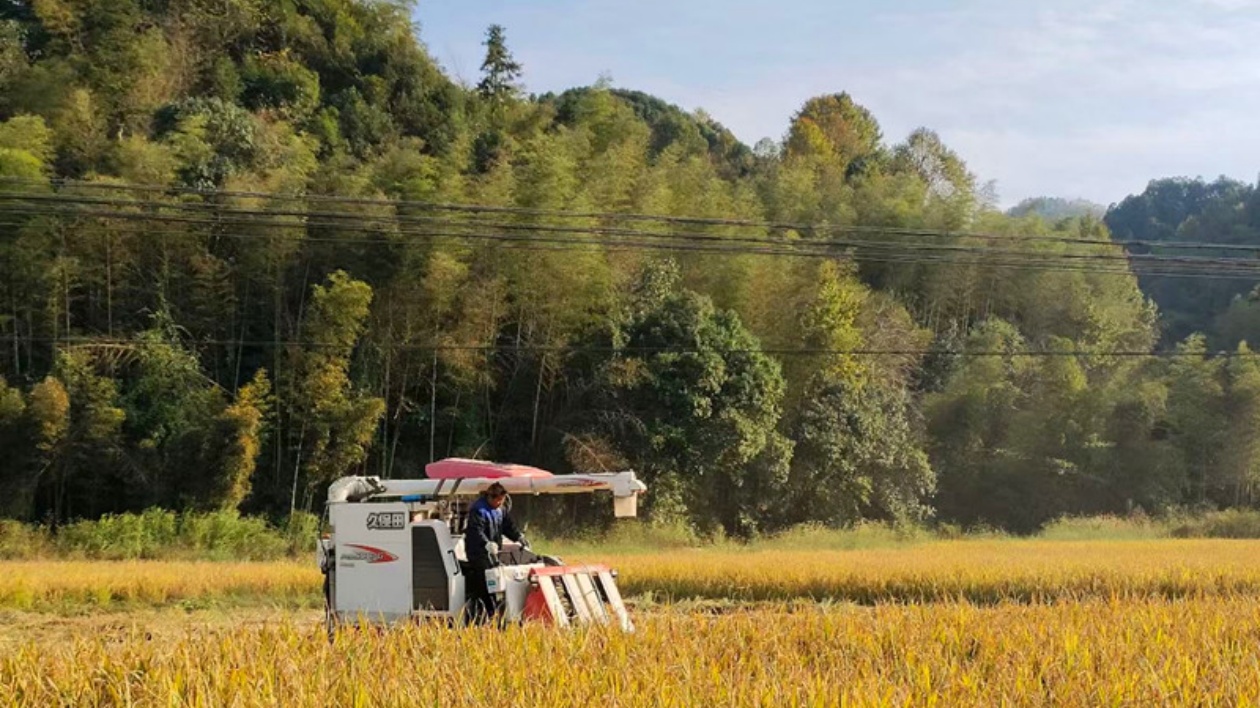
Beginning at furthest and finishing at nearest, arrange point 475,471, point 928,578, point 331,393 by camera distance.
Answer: point 331,393
point 928,578
point 475,471

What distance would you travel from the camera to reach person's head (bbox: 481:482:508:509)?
→ 8977mm

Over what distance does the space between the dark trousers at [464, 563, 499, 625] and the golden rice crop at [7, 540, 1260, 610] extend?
21.6ft

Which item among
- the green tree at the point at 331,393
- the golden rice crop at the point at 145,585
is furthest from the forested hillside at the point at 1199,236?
the golden rice crop at the point at 145,585

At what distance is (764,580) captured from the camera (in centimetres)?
1596

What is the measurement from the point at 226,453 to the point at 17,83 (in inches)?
427

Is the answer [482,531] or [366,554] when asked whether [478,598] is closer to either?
[482,531]

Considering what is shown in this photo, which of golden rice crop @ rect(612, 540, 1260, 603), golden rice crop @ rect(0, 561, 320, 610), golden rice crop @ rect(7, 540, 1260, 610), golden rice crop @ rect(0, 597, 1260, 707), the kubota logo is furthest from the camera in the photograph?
golden rice crop @ rect(612, 540, 1260, 603)

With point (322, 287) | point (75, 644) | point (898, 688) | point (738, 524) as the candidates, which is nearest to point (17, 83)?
point (322, 287)

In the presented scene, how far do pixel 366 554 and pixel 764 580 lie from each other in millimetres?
7546

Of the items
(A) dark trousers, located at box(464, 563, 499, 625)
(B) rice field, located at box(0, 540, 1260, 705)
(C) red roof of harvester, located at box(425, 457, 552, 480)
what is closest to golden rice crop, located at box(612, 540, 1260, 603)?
(B) rice field, located at box(0, 540, 1260, 705)

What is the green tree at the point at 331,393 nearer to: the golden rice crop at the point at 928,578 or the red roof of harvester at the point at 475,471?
the golden rice crop at the point at 928,578

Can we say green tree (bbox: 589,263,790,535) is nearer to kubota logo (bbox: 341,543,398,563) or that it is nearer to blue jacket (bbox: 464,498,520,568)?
kubota logo (bbox: 341,543,398,563)

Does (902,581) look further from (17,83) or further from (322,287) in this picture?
(17,83)

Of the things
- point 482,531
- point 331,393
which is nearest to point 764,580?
point 482,531
